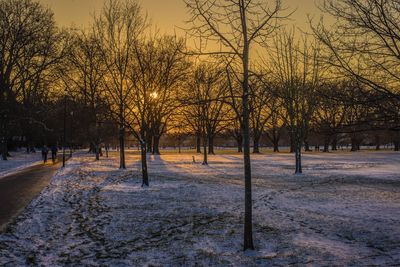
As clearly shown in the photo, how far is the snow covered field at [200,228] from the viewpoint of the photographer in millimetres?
7660

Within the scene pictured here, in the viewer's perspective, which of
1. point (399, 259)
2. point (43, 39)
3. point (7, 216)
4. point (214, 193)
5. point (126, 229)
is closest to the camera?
point (399, 259)

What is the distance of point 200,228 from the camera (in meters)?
9.98

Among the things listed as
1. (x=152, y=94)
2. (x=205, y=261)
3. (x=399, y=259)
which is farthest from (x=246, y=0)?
(x=152, y=94)

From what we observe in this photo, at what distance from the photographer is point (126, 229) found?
9.95m

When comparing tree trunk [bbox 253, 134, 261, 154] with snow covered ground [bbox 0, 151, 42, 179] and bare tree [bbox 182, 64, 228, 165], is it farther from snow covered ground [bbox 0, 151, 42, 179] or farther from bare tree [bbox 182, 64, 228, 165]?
snow covered ground [bbox 0, 151, 42, 179]

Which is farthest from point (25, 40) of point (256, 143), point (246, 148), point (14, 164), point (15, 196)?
point (256, 143)

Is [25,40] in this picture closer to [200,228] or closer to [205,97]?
[205,97]

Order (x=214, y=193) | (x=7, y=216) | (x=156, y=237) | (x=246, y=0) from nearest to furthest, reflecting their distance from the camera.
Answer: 1. (x=246, y=0)
2. (x=156, y=237)
3. (x=7, y=216)
4. (x=214, y=193)

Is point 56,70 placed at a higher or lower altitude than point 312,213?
higher

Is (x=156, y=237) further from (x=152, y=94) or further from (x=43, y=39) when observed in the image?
(x=43, y=39)

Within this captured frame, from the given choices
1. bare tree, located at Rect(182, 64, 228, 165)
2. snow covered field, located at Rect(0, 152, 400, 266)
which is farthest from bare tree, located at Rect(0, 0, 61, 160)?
snow covered field, located at Rect(0, 152, 400, 266)

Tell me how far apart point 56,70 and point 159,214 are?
29227 millimetres

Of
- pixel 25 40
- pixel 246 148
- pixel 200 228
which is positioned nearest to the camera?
pixel 246 148

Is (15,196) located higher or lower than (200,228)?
higher
